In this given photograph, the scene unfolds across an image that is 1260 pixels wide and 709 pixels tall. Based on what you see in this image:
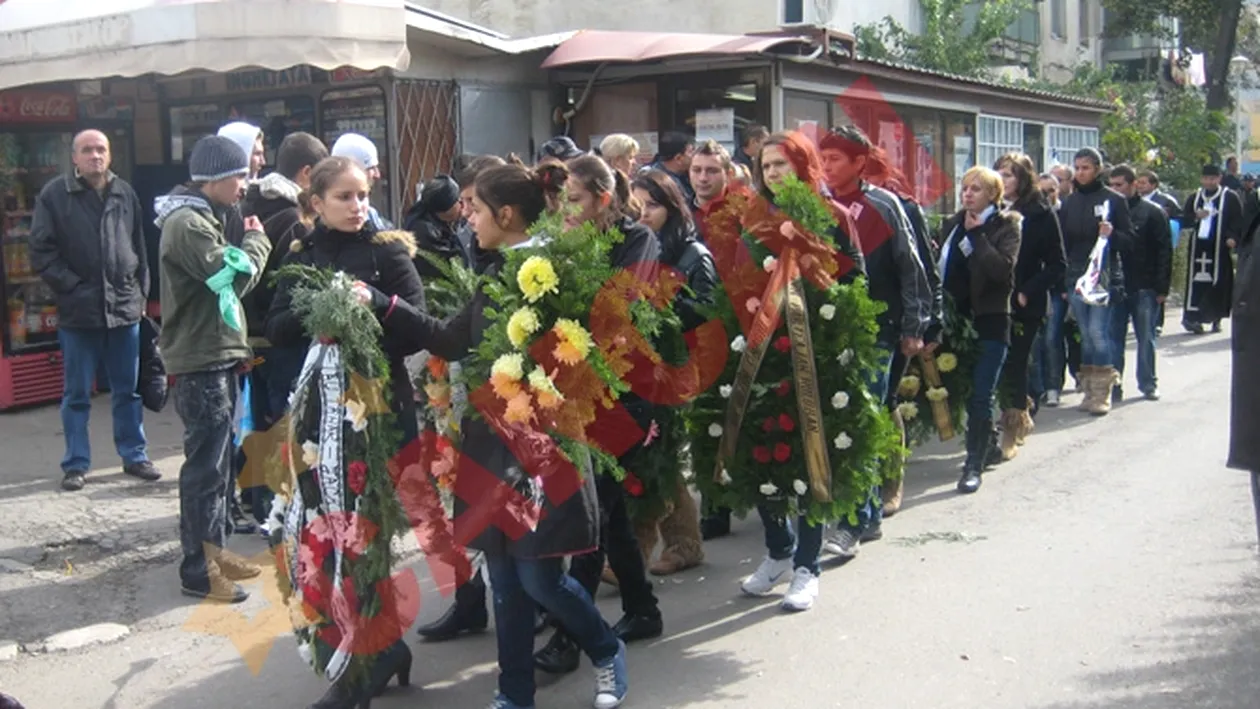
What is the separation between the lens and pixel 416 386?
490 cm

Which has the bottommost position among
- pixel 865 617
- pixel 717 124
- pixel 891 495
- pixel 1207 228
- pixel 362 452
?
pixel 865 617

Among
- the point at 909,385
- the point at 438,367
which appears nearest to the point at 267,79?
the point at 909,385

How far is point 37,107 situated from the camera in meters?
9.59

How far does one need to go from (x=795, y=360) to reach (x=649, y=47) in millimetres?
5685

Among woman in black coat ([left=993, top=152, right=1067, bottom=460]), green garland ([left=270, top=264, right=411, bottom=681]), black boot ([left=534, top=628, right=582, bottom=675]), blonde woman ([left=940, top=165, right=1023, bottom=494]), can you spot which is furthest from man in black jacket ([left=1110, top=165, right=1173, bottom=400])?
green garland ([left=270, top=264, right=411, bottom=681])

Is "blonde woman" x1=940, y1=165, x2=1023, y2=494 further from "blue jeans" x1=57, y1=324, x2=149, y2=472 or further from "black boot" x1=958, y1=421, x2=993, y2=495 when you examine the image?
"blue jeans" x1=57, y1=324, x2=149, y2=472

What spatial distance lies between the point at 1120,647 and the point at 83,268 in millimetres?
5934

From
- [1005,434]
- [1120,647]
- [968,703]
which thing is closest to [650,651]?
[968,703]

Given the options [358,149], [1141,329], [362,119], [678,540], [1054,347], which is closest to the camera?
[678,540]

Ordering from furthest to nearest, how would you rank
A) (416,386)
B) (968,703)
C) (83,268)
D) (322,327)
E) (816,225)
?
(83,268) < (816,225) < (416,386) < (968,703) < (322,327)

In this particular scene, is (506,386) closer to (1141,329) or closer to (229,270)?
(229,270)

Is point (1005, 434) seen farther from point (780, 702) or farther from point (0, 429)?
point (0, 429)

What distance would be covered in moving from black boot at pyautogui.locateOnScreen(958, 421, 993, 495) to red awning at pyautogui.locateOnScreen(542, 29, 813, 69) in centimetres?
357

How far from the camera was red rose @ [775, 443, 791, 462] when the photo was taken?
5.36 m
